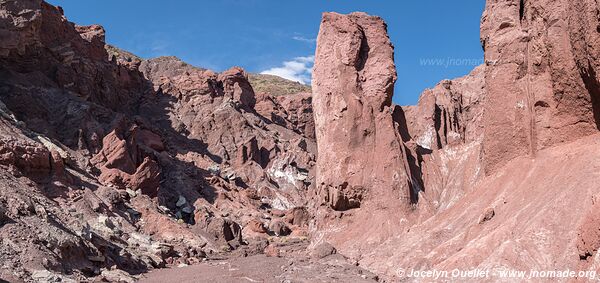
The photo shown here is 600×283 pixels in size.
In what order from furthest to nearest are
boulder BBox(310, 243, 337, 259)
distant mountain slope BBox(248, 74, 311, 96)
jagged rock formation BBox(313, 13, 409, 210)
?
distant mountain slope BBox(248, 74, 311, 96), jagged rock formation BBox(313, 13, 409, 210), boulder BBox(310, 243, 337, 259)

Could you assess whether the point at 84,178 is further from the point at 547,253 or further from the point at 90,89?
the point at 547,253

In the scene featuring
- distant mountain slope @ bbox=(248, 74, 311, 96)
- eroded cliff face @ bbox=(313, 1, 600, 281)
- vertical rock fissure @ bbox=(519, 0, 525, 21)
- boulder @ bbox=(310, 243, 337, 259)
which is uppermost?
distant mountain slope @ bbox=(248, 74, 311, 96)

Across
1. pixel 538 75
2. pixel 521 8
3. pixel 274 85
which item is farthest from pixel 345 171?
pixel 274 85

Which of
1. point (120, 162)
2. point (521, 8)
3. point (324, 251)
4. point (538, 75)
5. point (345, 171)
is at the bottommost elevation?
point (324, 251)

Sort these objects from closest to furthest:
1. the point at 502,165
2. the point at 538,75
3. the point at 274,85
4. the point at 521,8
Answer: the point at 538,75 < the point at 502,165 < the point at 521,8 < the point at 274,85

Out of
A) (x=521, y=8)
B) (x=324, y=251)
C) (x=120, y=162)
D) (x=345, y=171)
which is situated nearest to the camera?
(x=521, y=8)

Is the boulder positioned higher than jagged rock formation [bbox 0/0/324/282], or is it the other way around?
jagged rock formation [bbox 0/0/324/282]

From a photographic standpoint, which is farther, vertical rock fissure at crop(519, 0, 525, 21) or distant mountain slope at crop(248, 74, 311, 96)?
distant mountain slope at crop(248, 74, 311, 96)

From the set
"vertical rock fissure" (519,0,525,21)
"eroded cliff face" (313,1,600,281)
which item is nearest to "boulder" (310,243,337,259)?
"eroded cliff face" (313,1,600,281)

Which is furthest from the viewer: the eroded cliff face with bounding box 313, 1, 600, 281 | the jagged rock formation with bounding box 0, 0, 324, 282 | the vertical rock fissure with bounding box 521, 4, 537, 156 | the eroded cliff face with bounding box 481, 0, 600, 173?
the jagged rock formation with bounding box 0, 0, 324, 282

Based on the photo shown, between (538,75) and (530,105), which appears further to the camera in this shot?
(530,105)

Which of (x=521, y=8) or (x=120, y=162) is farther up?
(x=521, y=8)

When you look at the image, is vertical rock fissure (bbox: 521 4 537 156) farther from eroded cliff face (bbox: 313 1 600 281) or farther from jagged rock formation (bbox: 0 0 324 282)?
jagged rock formation (bbox: 0 0 324 282)

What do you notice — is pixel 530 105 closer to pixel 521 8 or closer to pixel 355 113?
pixel 521 8
